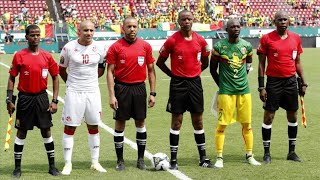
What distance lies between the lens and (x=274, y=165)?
30.9 ft

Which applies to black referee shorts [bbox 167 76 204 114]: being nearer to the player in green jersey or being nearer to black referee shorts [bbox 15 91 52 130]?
the player in green jersey

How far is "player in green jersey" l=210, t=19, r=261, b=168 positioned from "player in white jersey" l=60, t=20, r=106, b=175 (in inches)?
68.8

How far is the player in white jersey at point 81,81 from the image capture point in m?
8.77

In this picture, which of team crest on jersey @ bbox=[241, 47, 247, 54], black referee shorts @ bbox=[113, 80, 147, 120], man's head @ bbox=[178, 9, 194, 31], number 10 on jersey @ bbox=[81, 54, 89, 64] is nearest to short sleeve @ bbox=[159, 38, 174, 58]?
man's head @ bbox=[178, 9, 194, 31]

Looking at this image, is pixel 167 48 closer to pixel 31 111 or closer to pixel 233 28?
pixel 233 28

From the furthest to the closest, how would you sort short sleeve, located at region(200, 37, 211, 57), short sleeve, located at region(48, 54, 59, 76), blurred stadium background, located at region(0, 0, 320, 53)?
blurred stadium background, located at region(0, 0, 320, 53)
short sleeve, located at region(200, 37, 211, 57)
short sleeve, located at region(48, 54, 59, 76)

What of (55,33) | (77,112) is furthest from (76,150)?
(55,33)

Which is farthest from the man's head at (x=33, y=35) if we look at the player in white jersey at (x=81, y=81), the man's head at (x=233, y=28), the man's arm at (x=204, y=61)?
the man's head at (x=233, y=28)

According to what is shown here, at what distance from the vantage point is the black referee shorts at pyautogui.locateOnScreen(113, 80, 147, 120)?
9.05 m

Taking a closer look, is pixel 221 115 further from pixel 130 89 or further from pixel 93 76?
pixel 93 76

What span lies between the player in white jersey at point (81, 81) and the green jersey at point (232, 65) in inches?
68.8

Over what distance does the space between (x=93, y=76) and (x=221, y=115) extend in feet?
6.49

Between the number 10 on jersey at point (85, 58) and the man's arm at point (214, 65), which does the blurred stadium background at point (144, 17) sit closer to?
the man's arm at point (214, 65)

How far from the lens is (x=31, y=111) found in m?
8.70
